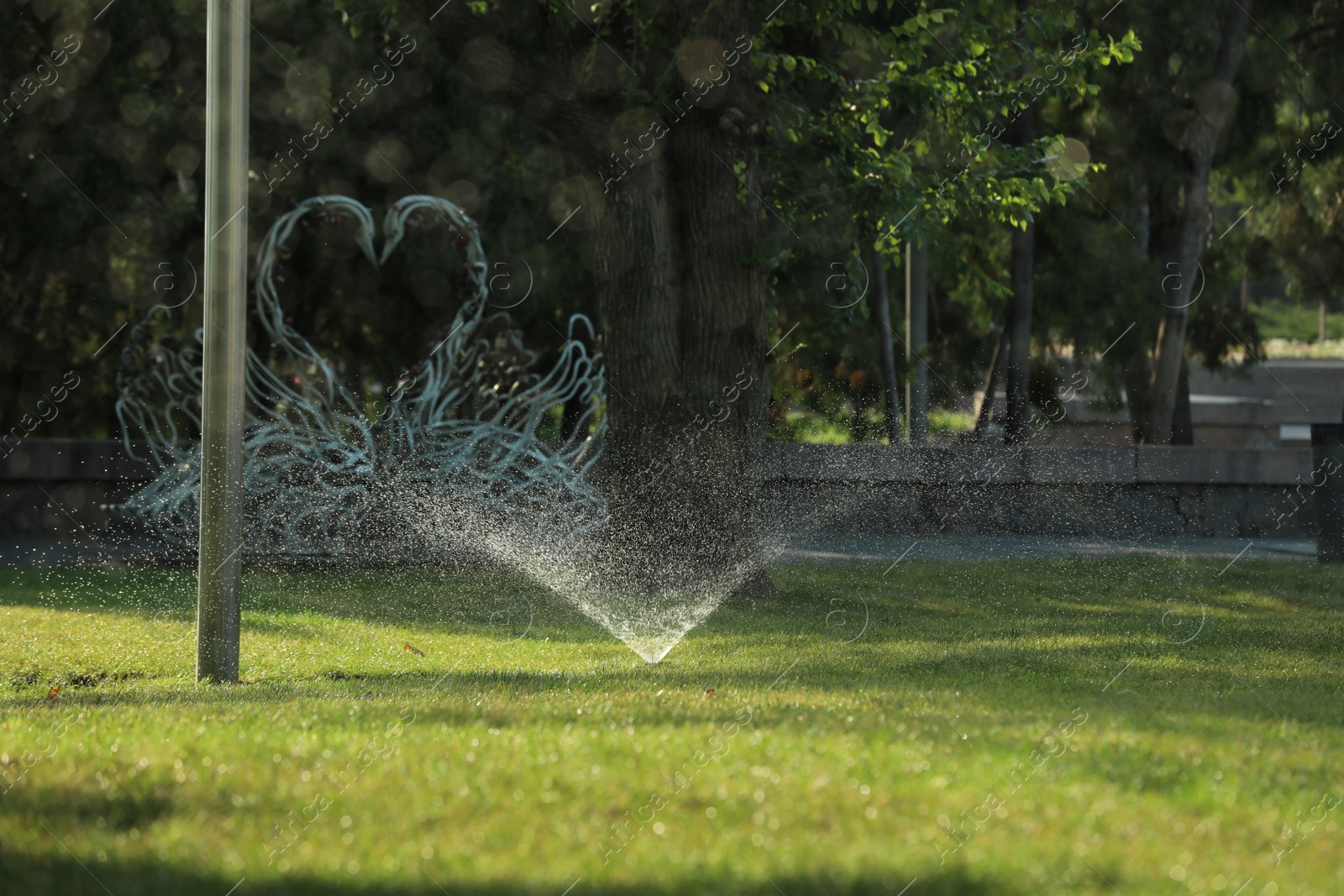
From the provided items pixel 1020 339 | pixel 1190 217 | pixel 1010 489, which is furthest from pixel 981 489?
pixel 1190 217

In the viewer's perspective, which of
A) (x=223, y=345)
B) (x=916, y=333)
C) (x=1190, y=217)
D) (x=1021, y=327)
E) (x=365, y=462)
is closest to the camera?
(x=223, y=345)

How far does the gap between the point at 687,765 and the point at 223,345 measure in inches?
151

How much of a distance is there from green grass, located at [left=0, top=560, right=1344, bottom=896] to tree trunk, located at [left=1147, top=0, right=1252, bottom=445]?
9.99 meters

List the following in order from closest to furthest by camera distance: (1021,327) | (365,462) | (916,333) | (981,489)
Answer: (365,462) < (981,489) < (1021,327) < (916,333)

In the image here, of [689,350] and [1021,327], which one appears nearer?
[689,350]

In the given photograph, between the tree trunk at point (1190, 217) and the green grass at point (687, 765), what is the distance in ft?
32.8

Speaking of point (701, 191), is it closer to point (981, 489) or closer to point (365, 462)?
point (365, 462)

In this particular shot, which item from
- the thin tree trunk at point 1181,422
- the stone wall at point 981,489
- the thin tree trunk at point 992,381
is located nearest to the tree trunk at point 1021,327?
the thin tree trunk at point 992,381

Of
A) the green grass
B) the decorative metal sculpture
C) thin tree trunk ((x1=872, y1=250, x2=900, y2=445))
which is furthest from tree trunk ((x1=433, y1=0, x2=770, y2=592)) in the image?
thin tree trunk ((x1=872, y1=250, x2=900, y2=445))

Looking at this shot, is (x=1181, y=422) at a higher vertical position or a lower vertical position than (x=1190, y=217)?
lower

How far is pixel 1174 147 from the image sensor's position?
18.3m

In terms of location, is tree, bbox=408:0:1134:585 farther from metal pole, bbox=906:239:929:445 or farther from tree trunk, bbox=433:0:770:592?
metal pole, bbox=906:239:929:445

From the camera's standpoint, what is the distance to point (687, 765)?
432cm

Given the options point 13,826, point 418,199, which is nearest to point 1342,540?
point 418,199
